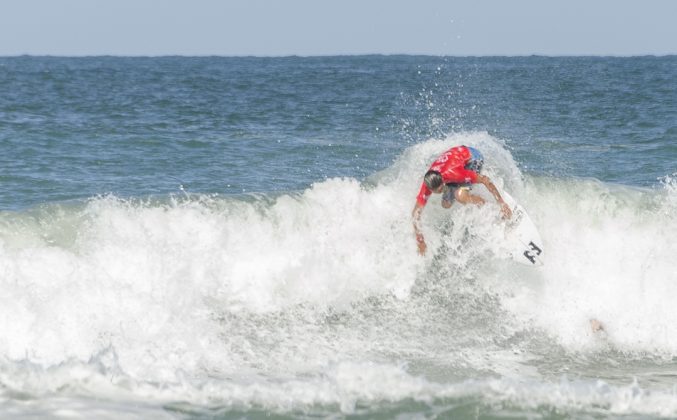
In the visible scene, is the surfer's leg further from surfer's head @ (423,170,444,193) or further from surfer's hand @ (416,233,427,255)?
surfer's hand @ (416,233,427,255)

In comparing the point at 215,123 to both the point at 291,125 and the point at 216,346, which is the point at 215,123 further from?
the point at 216,346

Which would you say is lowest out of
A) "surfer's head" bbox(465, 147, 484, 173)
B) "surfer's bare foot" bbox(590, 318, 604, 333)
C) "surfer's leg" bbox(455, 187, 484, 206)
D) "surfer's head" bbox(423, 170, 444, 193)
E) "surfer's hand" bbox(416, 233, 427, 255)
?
"surfer's bare foot" bbox(590, 318, 604, 333)

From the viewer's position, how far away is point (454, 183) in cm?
968

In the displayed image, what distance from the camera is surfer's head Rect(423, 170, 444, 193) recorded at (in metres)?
9.45

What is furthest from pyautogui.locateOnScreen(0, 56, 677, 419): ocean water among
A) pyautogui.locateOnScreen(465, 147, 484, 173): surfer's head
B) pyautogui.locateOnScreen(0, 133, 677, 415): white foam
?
pyautogui.locateOnScreen(465, 147, 484, 173): surfer's head

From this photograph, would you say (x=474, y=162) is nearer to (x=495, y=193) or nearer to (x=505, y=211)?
(x=495, y=193)

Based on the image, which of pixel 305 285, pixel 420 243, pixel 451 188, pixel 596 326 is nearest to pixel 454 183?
pixel 451 188

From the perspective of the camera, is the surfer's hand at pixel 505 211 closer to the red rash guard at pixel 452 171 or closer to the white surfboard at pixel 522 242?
the white surfboard at pixel 522 242

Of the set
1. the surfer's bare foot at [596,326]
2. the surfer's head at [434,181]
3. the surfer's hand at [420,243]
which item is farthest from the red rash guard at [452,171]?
the surfer's bare foot at [596,326]

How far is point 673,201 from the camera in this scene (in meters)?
11.3

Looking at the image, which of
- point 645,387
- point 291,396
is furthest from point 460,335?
point 291,396

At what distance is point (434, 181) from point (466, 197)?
1.54 ft

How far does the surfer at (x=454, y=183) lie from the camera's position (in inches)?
377

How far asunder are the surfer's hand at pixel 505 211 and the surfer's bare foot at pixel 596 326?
1.53 meters
